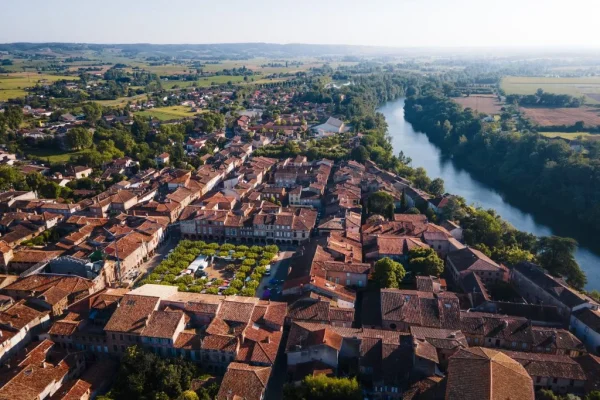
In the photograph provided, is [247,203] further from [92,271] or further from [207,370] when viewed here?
[207,370]

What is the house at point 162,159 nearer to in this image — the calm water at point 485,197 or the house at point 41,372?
the calm water at point 485,197

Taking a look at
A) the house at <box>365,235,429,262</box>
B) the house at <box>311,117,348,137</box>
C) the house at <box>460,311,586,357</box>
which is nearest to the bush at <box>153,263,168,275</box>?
the house at <box>365,235,429,262</box>

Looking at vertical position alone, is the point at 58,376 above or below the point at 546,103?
→ below

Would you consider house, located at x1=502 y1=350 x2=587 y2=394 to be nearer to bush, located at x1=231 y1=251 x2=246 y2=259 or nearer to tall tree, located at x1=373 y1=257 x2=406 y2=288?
tall tree, located at x1=373 y1=257 x2=406 y2=288

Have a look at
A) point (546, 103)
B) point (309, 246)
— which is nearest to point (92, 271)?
point (309, 246)

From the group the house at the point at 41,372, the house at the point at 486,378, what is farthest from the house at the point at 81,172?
the house at the point at 486,378

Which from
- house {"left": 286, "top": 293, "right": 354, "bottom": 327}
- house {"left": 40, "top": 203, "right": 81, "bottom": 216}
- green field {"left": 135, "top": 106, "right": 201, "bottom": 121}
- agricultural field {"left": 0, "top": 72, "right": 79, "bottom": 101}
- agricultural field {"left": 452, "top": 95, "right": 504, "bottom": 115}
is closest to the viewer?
house {"left": 286, "top": 293, "right": 354, "bottom": 327}
